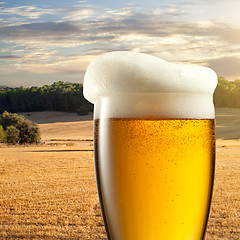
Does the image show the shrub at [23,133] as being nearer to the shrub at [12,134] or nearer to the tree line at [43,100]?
the shrub at [12,134]

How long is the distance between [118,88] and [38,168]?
1177cm

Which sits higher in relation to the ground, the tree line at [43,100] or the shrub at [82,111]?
the tree line at [43,100]

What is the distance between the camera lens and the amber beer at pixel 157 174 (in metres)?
1.47

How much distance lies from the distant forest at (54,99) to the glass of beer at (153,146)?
136 feet

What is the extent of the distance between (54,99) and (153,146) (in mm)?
49194

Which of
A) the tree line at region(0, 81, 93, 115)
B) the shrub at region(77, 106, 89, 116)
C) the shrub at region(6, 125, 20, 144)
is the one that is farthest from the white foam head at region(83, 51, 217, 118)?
the shrub at region(77, 106, 89, 116)

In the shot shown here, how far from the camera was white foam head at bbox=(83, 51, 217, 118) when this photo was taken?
1.55 metres

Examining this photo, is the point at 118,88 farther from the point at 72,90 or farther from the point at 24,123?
the point at 72,90

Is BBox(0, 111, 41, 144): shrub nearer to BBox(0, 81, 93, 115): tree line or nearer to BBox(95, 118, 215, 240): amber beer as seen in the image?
BBox(0, 81, 93, 115): tree line

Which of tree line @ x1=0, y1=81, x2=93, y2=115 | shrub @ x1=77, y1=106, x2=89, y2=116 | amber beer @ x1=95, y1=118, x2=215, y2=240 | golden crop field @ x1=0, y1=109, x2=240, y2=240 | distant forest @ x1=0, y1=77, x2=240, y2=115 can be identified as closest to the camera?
amber beer @ x1=95, y1=118, x2=215, y2=240

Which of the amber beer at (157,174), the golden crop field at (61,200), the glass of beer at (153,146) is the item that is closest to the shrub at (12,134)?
the golden crop field at (61,200)

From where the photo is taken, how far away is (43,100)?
5022 cm

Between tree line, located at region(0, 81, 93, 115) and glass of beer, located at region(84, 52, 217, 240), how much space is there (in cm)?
4305

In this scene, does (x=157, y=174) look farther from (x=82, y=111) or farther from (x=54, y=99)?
(x=54, y=99)
